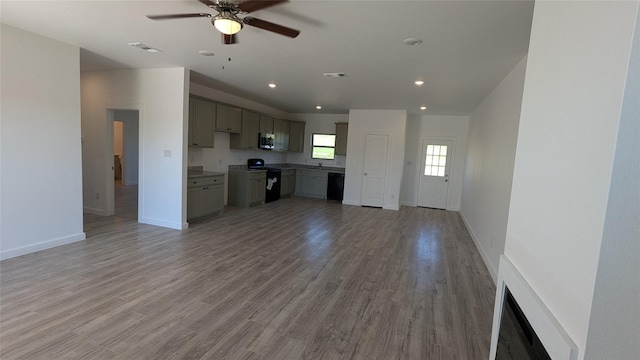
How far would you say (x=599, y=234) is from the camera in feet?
2.71

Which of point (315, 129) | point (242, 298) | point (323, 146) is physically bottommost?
point (242, 298)

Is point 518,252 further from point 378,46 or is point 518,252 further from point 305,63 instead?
point 305,63

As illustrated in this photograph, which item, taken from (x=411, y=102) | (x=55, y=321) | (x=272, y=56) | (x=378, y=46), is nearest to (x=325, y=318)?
(x=55, y=321)

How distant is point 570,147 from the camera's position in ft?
3.39

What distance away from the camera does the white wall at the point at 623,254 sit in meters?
0.77

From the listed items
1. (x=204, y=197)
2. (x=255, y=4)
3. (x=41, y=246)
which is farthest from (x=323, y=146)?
(x=255, y=4)

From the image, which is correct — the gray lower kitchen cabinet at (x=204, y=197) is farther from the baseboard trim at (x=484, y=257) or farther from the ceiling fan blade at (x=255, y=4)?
the baseboard trim at (x=484, y=257)

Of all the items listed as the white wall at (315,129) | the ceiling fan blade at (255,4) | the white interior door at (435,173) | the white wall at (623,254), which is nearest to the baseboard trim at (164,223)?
the ceiling fan blade at (255,4)

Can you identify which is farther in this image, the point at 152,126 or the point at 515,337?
the point at 152,126

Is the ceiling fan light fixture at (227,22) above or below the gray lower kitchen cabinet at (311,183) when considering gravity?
above

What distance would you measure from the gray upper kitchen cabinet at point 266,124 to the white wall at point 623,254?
7.54m

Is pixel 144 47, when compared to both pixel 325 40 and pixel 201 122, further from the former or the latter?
pixel 325 40

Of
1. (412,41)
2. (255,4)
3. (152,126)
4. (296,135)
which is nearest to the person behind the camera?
(255,4)

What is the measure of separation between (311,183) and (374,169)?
2.12 meters
